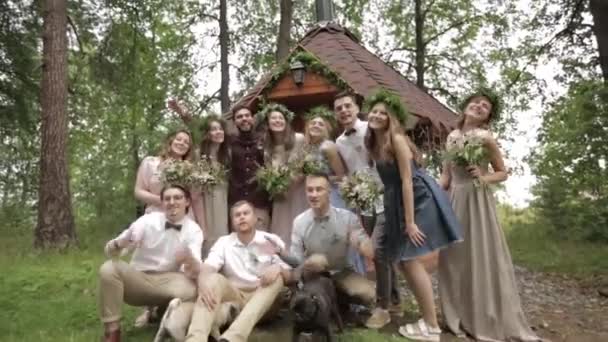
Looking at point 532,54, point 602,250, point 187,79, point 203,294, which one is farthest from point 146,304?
point 187,79

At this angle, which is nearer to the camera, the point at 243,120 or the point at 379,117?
the point at 379,117

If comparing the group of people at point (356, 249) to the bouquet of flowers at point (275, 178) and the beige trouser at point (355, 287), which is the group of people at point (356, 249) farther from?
the bouquet of flowers at point (275, 178)

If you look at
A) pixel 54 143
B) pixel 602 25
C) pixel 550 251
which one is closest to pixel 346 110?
pixel 54 143

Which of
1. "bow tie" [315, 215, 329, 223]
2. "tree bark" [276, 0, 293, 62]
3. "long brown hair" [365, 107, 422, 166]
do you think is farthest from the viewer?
"tree bark" [276, 0, 293, 62]

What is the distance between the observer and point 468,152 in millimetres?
4348

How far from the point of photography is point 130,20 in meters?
12.1

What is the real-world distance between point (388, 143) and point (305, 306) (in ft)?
4.73

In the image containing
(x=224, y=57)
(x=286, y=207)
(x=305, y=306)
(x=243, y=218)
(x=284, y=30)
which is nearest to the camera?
(x=305, y=306)

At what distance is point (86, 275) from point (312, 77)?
12.5 ft

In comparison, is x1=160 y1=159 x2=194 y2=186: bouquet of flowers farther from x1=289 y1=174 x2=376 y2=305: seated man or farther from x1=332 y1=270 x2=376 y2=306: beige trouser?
x1=332 y1=270 x2=376 y2=306: beige trouser

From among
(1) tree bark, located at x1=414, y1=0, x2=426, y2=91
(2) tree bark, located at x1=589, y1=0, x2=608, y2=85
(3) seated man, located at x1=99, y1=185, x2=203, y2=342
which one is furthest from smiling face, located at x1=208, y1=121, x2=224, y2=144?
(1) tree bark, located at x1=414, y1=0, x2=426, y2=91

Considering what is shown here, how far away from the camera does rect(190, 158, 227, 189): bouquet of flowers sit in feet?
15.8

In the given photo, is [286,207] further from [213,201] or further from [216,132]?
[216,132]

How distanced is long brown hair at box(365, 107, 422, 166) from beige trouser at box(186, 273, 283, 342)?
4.25 feet
